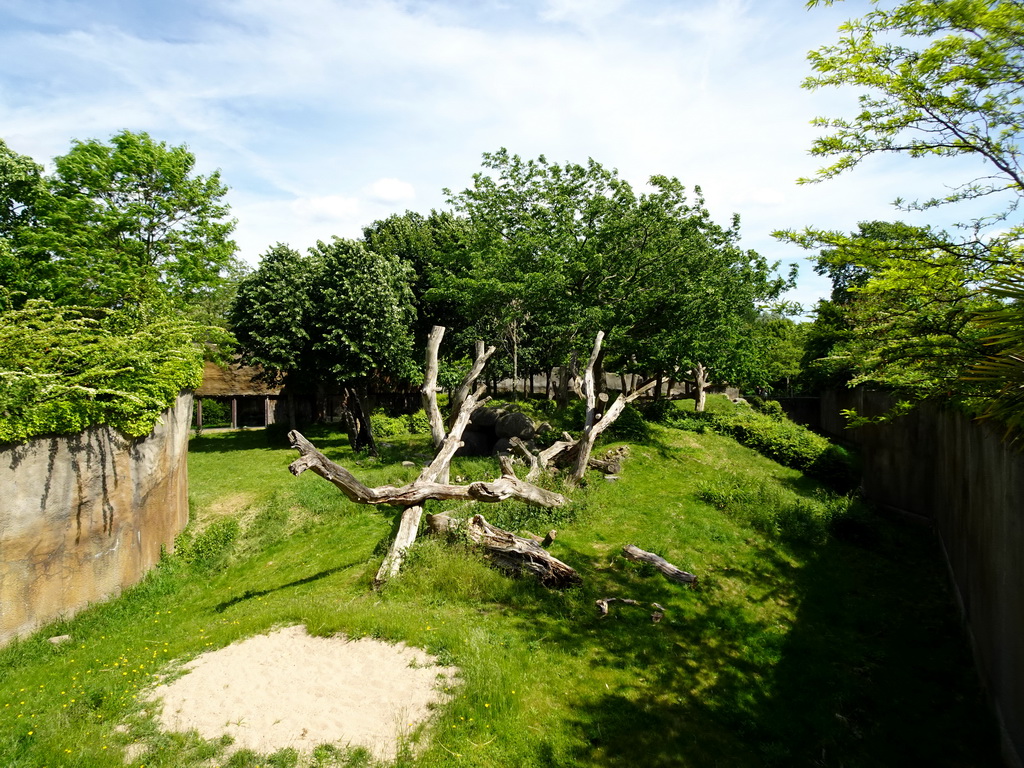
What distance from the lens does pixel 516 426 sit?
68.2 feet

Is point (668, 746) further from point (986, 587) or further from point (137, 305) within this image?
point (137, 305)

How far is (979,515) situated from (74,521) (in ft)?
44.8

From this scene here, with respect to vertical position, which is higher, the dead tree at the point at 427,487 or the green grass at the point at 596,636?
the dead tree at the point at 427,487

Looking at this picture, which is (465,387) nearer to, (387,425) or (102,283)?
(102,283)

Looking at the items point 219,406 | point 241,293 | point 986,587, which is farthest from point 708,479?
point 219,406

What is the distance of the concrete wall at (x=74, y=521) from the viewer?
8422mm

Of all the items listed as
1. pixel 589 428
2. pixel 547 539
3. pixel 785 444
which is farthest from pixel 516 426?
pixel 785 444

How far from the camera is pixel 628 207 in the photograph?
2039cm

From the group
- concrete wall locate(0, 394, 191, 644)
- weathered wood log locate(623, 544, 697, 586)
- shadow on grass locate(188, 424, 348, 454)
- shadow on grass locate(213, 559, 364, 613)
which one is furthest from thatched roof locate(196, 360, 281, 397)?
weathered wood log locate(623, 544, 697, 586)

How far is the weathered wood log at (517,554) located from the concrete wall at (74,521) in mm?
5886

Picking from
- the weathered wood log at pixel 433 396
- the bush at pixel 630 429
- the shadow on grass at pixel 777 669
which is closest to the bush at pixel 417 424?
the bush at pixel 630 429

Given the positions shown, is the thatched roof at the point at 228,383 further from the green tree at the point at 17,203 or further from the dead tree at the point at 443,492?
the dead tree at the point at 443,492

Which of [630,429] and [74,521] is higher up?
[630,429]

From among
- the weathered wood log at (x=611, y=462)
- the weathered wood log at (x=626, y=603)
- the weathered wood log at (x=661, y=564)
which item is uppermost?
the weathered wood log at (x=611, y=462)
